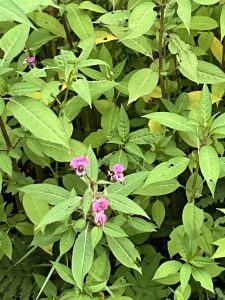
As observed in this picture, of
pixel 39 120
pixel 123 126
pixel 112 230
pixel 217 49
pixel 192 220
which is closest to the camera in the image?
pixel 39 120

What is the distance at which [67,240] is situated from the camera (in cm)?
154

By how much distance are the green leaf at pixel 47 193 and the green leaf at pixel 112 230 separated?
0.14m

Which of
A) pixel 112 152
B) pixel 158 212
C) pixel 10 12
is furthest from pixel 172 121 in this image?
pixel 10 12

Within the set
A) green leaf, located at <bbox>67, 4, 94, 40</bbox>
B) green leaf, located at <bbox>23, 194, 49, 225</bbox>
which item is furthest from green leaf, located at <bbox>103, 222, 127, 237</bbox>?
green leaf, located at <bbox>67, 4, 94, 40</bbox>

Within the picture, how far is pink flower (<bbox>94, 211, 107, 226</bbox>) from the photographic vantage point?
1.39 meters

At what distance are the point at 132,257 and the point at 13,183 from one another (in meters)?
0.46

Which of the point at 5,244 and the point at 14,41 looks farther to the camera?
the point at 5,244

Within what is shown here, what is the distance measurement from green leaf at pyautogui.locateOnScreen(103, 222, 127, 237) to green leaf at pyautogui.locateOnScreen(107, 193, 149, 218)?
81 millimetres

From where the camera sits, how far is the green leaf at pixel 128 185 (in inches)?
59.4

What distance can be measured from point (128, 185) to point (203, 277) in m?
0.35

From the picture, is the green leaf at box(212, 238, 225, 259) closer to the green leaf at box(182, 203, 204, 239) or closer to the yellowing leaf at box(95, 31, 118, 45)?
the green leaf at box(182, 203, 204, 239)

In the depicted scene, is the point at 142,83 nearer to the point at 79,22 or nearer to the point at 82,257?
the point at 79,22

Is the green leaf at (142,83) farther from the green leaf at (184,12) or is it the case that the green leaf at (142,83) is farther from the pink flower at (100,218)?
the pink flower at (100,218)

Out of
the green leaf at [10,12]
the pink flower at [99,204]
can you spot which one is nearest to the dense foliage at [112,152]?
the pink flower at [99,204]
